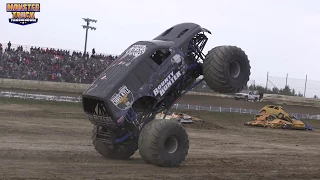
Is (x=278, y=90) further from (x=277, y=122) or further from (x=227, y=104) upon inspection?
(x=277, y=122)

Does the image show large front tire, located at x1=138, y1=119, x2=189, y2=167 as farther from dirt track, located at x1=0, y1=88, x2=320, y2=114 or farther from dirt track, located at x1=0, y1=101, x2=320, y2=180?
dirt track, located at x1=0, y1=88, x2=320, y2=114

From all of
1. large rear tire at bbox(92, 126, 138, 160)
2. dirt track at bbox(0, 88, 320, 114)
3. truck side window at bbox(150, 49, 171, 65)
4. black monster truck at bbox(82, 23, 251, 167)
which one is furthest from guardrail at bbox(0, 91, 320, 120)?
truck side window at bbox(150, 49, 171, 65)

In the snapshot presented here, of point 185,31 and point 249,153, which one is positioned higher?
point 185,31

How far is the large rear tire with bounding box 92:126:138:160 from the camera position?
40.3 feet

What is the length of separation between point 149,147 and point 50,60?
3368 cm

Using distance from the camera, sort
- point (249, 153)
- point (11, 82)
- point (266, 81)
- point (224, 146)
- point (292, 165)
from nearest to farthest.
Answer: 1. point (292, 165)
2. point (249, 153)
3. point (224, 146)
4. point (11, 82)
5. point (266, 81)

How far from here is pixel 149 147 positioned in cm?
1107

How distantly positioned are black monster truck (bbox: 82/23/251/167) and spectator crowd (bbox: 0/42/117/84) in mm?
28366

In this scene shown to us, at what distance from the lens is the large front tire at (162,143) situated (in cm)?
1105

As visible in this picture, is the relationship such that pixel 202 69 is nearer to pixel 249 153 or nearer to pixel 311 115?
pixel 249 153

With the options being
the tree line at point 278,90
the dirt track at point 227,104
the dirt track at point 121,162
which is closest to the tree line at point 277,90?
the tree line at point 278,90

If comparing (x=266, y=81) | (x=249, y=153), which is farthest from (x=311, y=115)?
(x=249, y=153)

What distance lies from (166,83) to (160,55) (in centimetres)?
71

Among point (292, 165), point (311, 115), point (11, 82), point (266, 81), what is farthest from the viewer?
point (266, 81)
